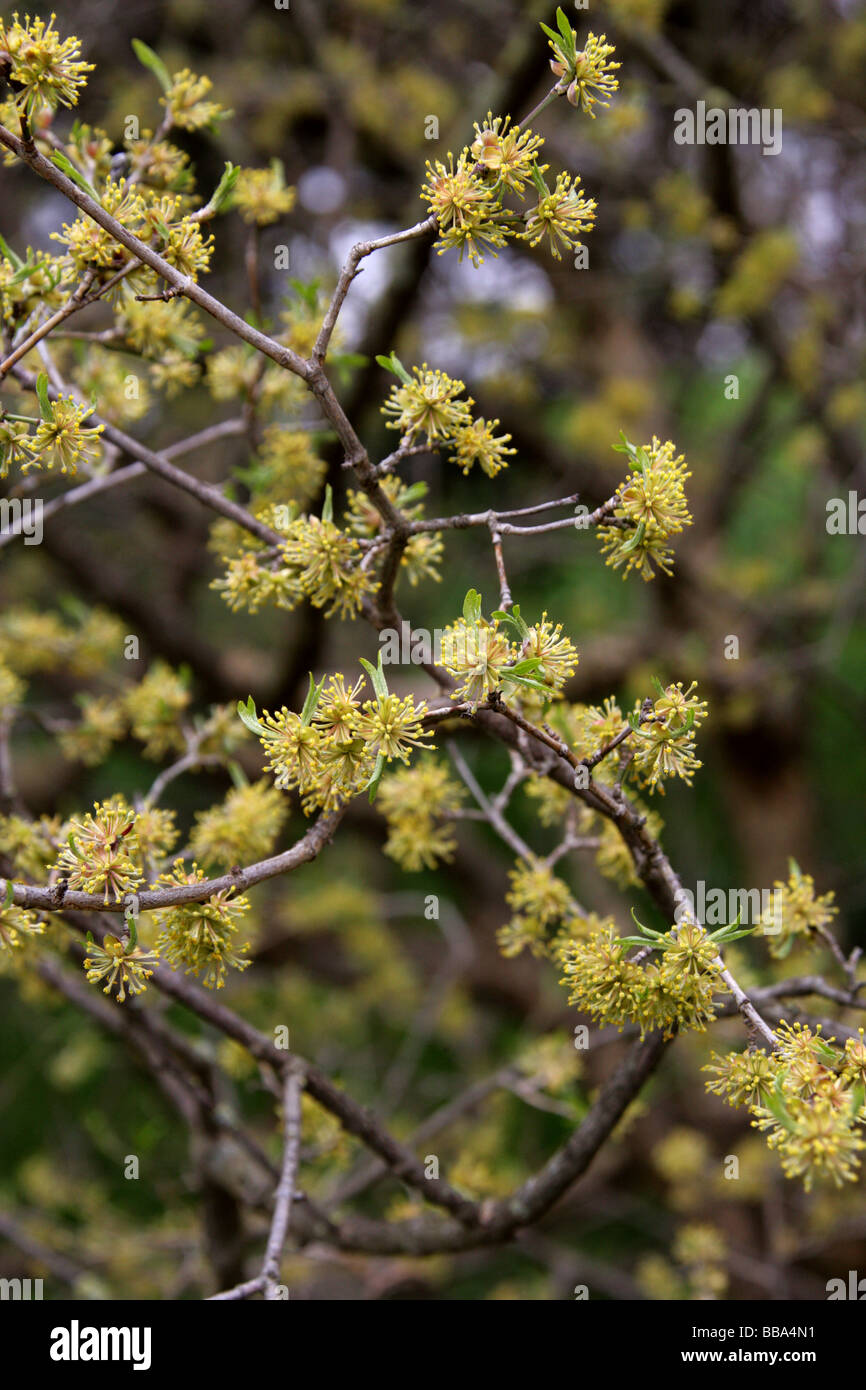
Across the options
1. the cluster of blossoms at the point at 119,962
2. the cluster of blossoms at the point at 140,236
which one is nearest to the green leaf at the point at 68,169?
the cluster of blossoms at the point at 140,236

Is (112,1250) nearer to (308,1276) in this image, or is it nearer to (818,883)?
(308,1276)

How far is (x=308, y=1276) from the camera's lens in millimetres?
2338

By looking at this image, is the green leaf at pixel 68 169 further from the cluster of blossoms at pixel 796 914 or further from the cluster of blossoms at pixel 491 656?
the cluster of blossoms at pixel 796 914

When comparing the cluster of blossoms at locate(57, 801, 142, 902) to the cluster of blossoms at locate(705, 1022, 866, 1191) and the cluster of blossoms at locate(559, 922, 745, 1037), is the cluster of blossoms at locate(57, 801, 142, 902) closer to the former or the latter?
the cluster of blossoms at locate(559, 922, 745, 1037)

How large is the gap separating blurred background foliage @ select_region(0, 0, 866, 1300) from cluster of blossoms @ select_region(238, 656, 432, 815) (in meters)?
1.62

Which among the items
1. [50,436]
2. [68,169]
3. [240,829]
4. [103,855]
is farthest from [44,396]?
[240,829]

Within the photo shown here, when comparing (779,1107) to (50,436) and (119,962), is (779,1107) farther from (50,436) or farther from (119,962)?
(50,436)

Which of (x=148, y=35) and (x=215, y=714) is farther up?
(x=148, y=35)

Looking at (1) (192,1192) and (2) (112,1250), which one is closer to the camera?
(1) (192,1192)

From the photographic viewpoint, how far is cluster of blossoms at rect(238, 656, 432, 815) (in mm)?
890

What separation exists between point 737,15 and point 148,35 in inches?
79.6

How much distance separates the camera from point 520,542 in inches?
147

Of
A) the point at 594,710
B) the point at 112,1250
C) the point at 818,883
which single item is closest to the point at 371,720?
the point at 594,710

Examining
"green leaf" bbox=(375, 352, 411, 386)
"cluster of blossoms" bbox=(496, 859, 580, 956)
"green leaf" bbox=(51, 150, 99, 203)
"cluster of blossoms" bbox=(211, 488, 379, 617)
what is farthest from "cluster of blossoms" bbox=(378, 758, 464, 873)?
"green leaf" bbox=(51, 150, 99, 203)
